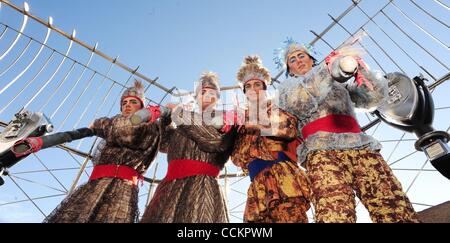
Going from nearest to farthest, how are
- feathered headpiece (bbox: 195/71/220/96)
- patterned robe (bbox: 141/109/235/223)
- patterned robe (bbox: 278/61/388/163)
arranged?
patterned robe (bbox: 278/61/388/163) → patterned robe (bbox: 141/109/235/223) → feathered headpiece (bbox: 195/71/220/96)

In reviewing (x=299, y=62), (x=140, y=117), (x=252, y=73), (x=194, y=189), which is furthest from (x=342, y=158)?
(x=140, y=117)

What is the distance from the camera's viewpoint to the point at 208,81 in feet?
8.46

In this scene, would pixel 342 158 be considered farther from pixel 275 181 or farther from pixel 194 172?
pixel 194 172

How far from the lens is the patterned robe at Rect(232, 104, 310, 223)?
159 cm

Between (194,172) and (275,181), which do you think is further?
(194,172)

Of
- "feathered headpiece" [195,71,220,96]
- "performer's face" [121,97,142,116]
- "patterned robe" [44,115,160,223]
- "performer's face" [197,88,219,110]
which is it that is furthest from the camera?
"performer's face" [121,97,142,116]

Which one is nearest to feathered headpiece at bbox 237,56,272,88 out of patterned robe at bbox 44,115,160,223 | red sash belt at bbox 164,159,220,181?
red sash belt at bbox 164,159,220,181

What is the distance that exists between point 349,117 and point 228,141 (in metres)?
0.75

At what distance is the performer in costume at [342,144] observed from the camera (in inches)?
51.9

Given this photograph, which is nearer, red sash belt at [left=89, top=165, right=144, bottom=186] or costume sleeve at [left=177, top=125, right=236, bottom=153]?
costume sleeve at [left=177, top=125, right=236, bottom=153]

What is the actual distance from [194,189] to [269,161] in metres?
0.49

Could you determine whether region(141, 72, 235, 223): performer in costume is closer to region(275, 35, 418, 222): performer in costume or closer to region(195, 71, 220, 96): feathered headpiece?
region(195, 71, 220, 96): feathered headpiece

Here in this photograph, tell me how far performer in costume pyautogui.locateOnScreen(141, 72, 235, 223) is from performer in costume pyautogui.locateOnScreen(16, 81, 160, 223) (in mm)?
212
